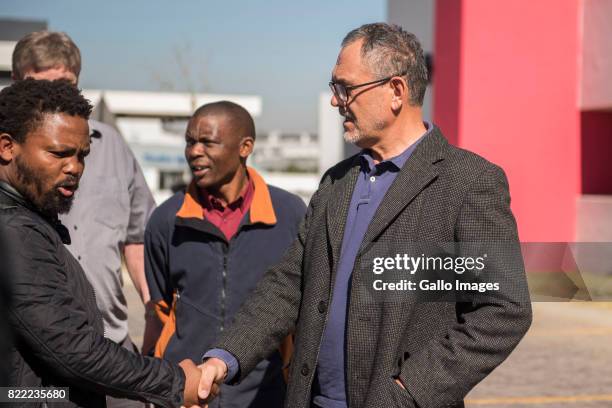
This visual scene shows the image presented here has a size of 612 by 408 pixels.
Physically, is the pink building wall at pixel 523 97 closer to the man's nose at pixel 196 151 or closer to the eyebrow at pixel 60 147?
the man's nose at pixel 196 151

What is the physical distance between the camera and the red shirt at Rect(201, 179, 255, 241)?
174 inches

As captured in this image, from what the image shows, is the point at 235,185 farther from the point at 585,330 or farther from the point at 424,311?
the point at 585,330

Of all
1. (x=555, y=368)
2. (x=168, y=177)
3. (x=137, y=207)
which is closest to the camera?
(x=137, y=207)

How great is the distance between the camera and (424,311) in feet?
9.64

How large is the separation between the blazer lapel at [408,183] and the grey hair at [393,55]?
22cm

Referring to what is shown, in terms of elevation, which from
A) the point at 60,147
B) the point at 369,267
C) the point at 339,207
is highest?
the point at 60,147

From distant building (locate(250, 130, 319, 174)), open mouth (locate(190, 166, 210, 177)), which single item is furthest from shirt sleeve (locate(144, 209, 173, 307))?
distant building (locate(250, 130, 319, 174))

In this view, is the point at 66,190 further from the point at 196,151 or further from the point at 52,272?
the point at 196,151

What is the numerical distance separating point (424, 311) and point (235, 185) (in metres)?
1.82

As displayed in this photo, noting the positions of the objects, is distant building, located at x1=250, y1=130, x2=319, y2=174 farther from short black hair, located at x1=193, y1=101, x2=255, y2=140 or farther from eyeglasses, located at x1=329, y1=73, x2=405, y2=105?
eyeglasses, located at x1=329, y1=73, x2=405, y2=105

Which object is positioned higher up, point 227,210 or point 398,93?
point 398,93

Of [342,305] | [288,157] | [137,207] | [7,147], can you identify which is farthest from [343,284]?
[288,157]

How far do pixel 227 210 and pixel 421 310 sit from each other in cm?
178

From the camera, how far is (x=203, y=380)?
131 inches
